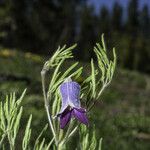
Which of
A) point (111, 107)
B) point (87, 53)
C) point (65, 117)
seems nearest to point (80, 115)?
point (65, 117)

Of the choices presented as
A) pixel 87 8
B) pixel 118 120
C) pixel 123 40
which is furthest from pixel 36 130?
pixel 87 8

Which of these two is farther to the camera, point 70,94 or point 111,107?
point 111,107

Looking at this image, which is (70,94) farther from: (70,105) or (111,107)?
(111,107)

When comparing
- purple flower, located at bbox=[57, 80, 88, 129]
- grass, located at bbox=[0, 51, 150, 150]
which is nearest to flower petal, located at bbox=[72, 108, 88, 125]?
purple flower, located at bbox=[57, 80, 88, 129]

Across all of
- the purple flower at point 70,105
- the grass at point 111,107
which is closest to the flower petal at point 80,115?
the purple flower at point 70,105

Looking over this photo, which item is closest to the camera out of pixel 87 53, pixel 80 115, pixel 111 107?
pixel 80 115

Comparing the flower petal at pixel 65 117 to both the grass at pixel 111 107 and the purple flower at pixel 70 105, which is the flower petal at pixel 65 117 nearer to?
the purple flower at pixel 70 105
